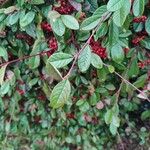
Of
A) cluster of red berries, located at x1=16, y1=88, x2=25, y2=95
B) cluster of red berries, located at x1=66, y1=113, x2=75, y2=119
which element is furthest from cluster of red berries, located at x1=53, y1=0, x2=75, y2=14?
cluster of red berries, located at x1=66, y1=113, x2=75, y2=119

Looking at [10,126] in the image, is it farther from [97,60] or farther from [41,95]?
[97,60]

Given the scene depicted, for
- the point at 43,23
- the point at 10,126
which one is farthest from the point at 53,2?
the point at 10,126

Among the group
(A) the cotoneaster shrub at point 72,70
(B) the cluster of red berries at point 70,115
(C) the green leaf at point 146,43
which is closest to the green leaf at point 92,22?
(A) the cotoneaster shrub at point 72,70

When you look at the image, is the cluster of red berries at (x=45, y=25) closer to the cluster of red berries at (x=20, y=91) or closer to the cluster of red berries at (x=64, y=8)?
the cluster of red berries at (x=64, y=8)

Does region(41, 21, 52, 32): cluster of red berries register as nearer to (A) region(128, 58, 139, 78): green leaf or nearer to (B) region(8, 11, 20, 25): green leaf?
(B) region(8, 11, 20, 25): green leaf

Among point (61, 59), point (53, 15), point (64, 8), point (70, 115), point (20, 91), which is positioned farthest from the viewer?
point (70, 115)

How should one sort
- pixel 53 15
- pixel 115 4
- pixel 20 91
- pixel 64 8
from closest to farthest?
1. pixel 115 4
2. pixel 53 15
3. pixel 64 8
4. pixel 20 91

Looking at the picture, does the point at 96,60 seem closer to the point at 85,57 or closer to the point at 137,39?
the point at 85,57

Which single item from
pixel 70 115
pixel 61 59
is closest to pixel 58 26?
pixel 61 59
